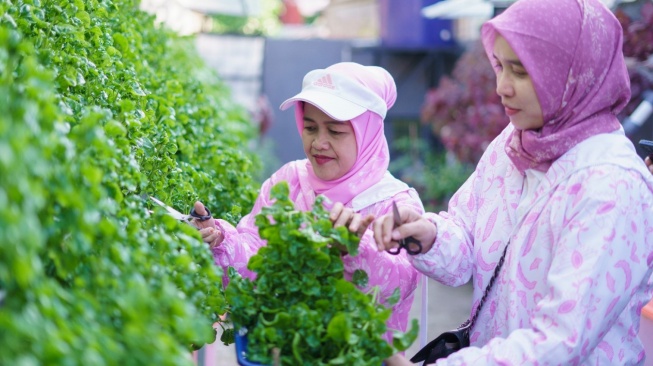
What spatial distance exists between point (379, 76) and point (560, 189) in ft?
2.68

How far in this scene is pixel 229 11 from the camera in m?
11.9

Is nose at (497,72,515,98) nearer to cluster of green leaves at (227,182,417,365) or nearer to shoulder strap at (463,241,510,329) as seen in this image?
shoulder strap at (463,241,510,329)

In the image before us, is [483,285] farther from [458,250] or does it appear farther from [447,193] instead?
[447,193]

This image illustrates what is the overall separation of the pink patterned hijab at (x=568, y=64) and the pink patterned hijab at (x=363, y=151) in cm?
58

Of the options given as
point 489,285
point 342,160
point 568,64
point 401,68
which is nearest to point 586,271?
point 489,285

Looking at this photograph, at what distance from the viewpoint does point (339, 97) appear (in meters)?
2.37

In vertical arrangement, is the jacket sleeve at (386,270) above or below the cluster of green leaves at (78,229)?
below

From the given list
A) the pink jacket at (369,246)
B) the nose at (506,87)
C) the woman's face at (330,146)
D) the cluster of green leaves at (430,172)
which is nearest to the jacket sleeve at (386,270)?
the pink jacket at (369,246)

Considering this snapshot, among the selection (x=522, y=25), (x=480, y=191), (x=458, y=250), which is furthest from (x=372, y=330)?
(x=522, y=25)

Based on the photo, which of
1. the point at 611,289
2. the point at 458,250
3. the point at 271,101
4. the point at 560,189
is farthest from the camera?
the point at 271,101

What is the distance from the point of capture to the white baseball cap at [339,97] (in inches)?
91.7

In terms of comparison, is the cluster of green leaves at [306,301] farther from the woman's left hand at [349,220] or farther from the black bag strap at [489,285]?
the black bag strap at [489,285]

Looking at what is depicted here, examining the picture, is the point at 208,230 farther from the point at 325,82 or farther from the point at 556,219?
the point at 556,219

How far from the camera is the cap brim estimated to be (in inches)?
91.1
